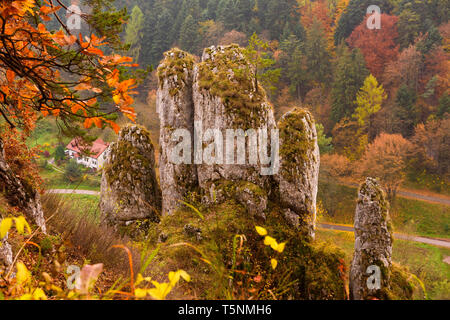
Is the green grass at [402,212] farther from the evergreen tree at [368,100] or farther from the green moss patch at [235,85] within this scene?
the green moss patch at [235,85]

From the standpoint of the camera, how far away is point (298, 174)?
320 inches

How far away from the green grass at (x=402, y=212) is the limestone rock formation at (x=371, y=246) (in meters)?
16.2

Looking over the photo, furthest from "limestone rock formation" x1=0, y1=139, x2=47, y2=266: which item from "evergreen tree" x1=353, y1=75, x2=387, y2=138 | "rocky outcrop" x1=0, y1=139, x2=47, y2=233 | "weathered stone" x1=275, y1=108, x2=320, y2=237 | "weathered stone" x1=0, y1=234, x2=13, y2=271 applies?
"evergreen tree" x1=353, y1=75, x2=387, y2=138

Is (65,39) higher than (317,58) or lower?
lower

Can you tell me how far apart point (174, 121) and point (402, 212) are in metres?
21.4

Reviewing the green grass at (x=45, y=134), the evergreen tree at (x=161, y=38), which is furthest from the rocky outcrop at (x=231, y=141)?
the evergreen tree at (x=161, y=38)

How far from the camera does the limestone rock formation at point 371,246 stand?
6.71m

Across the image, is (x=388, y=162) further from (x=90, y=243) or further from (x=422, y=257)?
(x=90, y=243)

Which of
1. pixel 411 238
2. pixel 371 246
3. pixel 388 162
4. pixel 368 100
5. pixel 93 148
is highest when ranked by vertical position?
pixel 368 100

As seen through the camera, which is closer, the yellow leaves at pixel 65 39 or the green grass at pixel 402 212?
the yellow leaves at pixel 65 39

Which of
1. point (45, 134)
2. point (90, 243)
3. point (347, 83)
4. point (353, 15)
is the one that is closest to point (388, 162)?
point (347, 83)

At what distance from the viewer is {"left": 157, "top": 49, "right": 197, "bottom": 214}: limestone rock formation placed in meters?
9.88

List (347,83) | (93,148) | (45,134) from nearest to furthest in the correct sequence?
(93,148) → (347,83) → (45,134)
